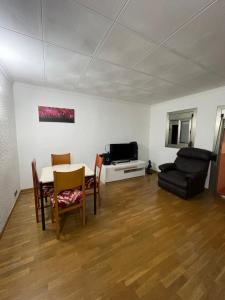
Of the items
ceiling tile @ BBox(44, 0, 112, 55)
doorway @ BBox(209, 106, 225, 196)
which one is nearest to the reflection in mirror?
doorway @ BBox(209, 106, 225, 196)

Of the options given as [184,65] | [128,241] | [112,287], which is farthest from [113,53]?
[112,287]

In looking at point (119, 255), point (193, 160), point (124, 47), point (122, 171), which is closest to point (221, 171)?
point (193, 160)

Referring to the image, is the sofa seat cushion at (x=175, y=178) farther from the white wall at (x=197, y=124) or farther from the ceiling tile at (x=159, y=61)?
the ceiling tile at (x=159, y=61)

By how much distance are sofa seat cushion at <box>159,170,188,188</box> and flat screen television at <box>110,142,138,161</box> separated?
1288mm

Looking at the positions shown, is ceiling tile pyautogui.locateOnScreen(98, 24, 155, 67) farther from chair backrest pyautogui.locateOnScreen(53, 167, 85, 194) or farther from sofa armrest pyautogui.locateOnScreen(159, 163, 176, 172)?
sofa armrest pyautogui.locateOnScreen(159, 163, 176, 172)

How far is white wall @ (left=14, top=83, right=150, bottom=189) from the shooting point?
122 inches

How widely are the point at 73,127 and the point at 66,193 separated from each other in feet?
6.65

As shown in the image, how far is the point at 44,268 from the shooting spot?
4.69ft

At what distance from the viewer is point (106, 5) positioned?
1142 mm

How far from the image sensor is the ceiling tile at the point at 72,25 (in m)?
1.17

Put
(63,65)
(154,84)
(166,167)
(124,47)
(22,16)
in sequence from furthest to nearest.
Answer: (166,167)
(154,84)
(63,65)
(124,47)
(22,16)

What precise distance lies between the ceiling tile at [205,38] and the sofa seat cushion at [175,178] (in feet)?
7.04

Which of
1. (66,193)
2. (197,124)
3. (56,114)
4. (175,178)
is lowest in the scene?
(175,178)

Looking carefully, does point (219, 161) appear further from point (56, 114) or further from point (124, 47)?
point (56, 114)
